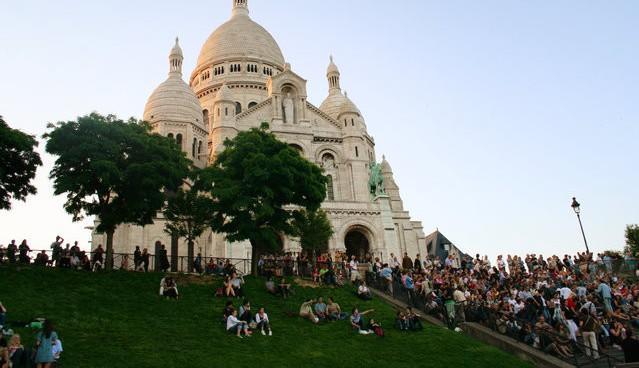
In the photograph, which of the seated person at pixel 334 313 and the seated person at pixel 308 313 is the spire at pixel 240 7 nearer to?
the seated person at pixel 334 313

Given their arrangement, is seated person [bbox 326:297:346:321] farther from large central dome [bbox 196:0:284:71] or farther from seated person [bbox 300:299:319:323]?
large central dome [bbox 196:0:284:71]

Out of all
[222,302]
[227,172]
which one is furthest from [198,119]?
[222,302]

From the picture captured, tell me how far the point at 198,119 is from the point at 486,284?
3759 cm

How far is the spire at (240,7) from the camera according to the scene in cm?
8038

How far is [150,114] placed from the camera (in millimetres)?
55250

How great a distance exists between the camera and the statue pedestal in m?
42.8

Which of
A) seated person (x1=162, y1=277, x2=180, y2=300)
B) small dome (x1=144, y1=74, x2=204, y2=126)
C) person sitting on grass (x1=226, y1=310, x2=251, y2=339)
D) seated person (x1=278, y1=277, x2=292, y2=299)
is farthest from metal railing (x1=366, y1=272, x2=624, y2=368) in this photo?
small dome (x1=144, y1=74, x2=204, y2=126)

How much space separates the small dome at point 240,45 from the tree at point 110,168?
44.5 m

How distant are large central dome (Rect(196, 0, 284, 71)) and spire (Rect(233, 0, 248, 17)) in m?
3.06

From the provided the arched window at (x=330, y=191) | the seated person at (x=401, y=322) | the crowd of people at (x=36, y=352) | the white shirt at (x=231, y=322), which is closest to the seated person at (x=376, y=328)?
the seated person at (x=401, y=322)

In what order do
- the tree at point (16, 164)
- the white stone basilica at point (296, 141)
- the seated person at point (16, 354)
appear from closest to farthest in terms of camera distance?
the seated person at point (16, 354) → the tree at point (16, 164) → the white stone basilica at point (296, 141)

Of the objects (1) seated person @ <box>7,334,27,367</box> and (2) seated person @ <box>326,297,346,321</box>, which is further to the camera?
(2) seated person @ <box>326,297,346,321</box>

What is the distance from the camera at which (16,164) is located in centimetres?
2638

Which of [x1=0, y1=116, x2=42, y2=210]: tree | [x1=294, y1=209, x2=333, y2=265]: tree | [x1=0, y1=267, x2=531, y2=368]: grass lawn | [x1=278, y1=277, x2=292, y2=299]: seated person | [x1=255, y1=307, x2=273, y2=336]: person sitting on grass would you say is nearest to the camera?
[x1=0, y1=267, x2=531, y2=368]: grass lawn
